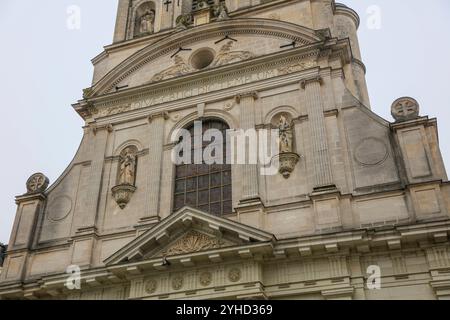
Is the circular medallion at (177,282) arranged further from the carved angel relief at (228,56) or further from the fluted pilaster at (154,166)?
the carved angel relief at (228,56)

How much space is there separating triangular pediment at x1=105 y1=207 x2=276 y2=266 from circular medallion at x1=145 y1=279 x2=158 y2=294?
1.96 feet

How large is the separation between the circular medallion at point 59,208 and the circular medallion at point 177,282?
4.68 meters

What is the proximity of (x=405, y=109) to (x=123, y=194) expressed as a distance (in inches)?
321

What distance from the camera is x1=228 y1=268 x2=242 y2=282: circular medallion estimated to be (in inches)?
501

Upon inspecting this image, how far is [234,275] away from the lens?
12789 millimetres

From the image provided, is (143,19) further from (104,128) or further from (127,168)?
(127,168)

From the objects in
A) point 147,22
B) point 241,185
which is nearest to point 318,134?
point 241,185

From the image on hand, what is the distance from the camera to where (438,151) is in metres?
13.0

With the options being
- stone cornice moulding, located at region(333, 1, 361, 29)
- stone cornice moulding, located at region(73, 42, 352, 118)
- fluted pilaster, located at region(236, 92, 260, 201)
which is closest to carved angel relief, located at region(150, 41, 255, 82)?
stone cornice moulding, located at region(73, 42, 352, 118)

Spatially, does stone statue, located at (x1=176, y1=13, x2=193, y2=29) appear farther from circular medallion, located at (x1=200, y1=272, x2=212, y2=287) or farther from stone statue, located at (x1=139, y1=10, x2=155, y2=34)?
circular medallion, located at (x1=200, y1=272, x2=212, y2=287)

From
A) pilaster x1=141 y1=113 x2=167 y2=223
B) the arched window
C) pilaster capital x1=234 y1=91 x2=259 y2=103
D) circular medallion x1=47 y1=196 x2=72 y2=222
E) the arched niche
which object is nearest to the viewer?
the arched window

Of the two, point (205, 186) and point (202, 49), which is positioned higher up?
point (202, 49)

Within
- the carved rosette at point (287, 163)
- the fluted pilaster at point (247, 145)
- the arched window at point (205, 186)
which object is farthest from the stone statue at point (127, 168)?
the carved rosette at point (287, 163)

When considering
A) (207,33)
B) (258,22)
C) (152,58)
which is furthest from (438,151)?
(152,58)
